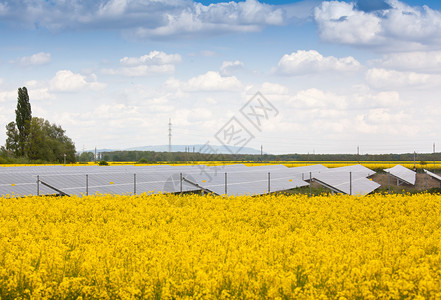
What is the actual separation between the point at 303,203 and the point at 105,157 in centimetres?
10944

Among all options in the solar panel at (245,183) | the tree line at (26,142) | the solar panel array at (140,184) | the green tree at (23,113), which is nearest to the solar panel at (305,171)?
the solar panel at (245,183)

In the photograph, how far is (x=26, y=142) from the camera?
8450cm

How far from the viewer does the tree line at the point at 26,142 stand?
81062 millimetres

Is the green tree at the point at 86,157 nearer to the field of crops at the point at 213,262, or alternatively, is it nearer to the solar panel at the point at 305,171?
the solar panel at the point at 305,171

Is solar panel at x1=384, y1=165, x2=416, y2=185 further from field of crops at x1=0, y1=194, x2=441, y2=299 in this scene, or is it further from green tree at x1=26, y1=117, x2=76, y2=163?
green tree at x1=26, y1=117, x2=76, y2=163

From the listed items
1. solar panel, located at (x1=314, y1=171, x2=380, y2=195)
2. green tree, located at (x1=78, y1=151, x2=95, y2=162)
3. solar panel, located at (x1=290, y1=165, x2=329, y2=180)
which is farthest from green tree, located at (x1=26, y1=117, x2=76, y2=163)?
solar panel, located at (x1=314, y1=171, x2=380, y2=195)

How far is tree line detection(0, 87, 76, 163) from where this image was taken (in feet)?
266

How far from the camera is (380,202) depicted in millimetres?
18000

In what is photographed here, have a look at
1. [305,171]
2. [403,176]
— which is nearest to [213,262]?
[305,171]

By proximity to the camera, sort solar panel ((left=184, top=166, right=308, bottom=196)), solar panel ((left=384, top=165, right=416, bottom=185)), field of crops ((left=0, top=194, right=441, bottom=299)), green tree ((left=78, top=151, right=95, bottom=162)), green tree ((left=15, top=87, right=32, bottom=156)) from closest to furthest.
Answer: field of crops ((left=0, top=194, right=441, bottom=299)) → solar panel ((left=184, top=166, right=308, bottom=196)) → solar panel ((left=384, top=165, right=416, bottom=185)) → green tree ((left=15, top=87, right=32, bottom=156)) → green tree ((left=78, top=151, right=95, bottom=162))

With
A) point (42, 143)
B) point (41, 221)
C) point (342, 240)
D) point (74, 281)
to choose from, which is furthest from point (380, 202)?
point (42, 143)

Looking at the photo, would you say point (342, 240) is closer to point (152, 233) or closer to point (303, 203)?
point (152, 233)

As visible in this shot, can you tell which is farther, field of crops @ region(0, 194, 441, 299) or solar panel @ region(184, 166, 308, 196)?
solar panel @ region(184, 166, 308, 196)

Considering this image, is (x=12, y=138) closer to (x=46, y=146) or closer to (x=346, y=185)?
(x=46, y=146)
